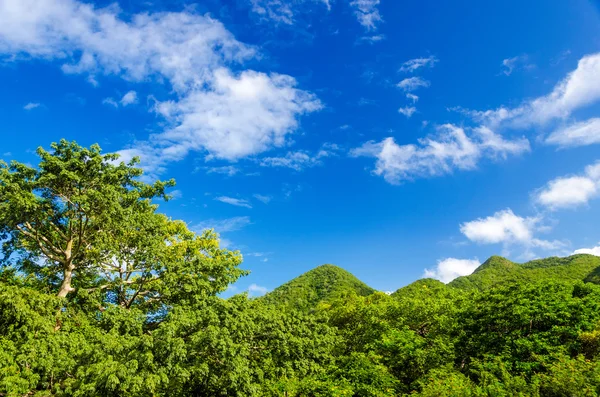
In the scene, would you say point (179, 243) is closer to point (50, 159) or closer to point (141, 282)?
point (141, 282)

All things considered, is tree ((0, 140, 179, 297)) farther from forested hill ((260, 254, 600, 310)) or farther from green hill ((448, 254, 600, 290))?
green hill ((448, 254, 600, 290))

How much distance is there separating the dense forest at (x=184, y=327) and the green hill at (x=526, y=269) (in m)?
30.6

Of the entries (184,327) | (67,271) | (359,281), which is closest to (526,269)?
(359,281)

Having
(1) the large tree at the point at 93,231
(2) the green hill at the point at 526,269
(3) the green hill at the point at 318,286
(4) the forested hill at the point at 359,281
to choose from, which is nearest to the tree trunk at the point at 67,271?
(1) the large tree at the point at 93,231

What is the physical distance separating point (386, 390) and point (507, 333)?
9.64 metres

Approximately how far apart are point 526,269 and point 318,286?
37.8 m

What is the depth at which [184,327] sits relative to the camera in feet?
47.0

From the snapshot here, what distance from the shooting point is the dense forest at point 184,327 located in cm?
1281

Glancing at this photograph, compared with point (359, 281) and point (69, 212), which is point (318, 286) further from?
point (69, 212)

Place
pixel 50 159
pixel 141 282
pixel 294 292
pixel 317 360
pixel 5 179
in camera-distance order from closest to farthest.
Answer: pixel 5 179 → pixel 50 159 → pixel 317 360 → pixel 141 282 → pixel 294 292

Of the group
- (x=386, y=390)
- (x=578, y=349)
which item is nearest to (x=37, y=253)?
(x=386, y=390)

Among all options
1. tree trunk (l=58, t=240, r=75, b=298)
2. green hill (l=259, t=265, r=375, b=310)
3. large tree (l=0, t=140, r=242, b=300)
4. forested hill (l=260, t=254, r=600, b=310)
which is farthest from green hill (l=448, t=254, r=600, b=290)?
tree trunk (l=58, t=240, r=75, b=298)

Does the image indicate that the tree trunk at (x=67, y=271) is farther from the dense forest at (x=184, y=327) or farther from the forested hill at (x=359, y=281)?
the forested hill at (x=359, y=281)

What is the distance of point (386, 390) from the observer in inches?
560
